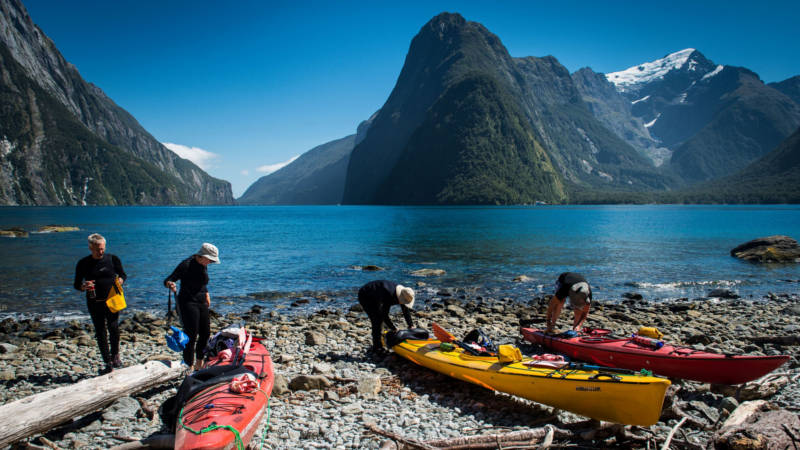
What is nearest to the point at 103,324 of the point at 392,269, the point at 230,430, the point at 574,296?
the point at 230,430

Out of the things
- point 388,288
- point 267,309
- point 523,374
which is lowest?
point 267,309

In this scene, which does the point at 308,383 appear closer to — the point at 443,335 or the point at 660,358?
the point at 443,335

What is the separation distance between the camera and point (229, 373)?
21.0 feet

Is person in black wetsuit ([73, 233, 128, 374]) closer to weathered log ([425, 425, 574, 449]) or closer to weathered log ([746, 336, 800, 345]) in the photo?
weathered log ([425, 425, 574, 449])

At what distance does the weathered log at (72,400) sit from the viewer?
18.1 feet

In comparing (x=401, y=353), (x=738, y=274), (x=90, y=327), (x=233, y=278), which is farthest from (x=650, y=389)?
(x=738, y=274)

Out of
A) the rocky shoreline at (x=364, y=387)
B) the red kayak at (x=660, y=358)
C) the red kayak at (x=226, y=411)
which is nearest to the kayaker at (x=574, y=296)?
the red kayak at (x=660, y=358)

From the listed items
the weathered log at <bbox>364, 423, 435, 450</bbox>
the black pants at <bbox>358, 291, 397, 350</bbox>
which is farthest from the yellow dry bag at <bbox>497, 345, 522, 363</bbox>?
the black pants at <bbox>358, 291, 397, 350</bbox>

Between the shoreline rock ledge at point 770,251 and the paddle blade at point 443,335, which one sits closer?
the paddle blade at point 443,335

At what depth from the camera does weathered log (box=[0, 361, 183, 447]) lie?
553 cm

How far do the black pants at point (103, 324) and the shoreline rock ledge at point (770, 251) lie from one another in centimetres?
3870

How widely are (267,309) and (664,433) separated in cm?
1440

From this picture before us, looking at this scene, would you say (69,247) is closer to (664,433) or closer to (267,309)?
(267,309)

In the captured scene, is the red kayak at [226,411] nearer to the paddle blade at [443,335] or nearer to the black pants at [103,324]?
the black pants at [103,324]
